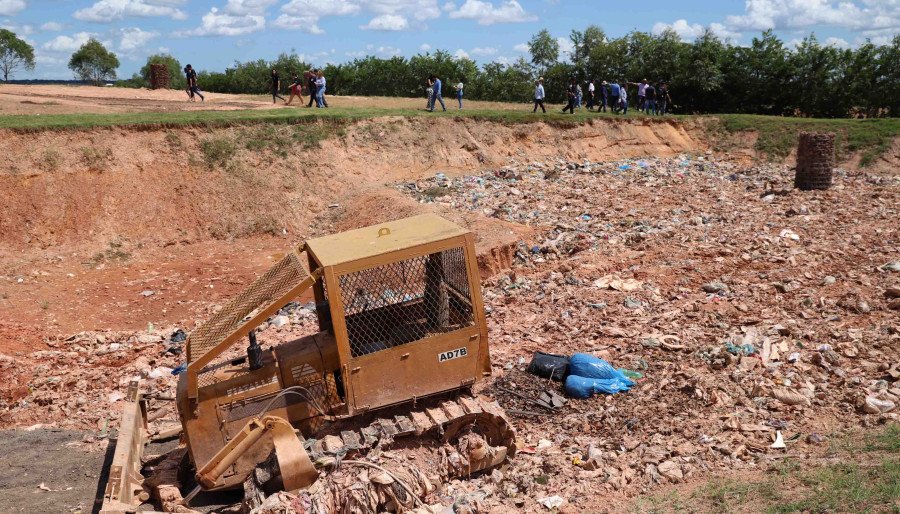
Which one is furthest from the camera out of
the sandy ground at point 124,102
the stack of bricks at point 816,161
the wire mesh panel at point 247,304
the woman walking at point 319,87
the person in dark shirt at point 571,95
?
the person in dark shirt at point 571,95

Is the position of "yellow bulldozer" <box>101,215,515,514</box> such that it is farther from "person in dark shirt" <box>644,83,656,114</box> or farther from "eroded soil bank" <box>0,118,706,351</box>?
"person in dark shirt" <box>644,83,656,114</box>

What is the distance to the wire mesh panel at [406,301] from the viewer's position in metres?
5.89

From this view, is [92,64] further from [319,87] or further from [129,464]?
[129,464]

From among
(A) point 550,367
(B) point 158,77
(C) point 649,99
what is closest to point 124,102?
(B) point 158,77

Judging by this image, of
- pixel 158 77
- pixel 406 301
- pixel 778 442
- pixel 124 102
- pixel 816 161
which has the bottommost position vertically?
pixel 778 442

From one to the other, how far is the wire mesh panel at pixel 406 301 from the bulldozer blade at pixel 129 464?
1923 millimetres

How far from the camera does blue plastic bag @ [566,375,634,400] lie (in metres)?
7.52

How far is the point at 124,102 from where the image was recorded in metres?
22.1

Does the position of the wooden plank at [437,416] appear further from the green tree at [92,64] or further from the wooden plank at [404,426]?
the green tree at [92,64]

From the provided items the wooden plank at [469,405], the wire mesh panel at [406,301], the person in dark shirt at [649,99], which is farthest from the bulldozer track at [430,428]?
the person in dark shirt at [649,99]

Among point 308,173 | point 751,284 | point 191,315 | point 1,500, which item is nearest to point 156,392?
point 1,500

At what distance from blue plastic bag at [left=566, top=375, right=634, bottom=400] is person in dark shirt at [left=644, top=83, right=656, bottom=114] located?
62.0 feet

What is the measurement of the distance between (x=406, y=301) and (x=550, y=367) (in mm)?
2301

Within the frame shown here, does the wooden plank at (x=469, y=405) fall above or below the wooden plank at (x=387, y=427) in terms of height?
Answer: above
